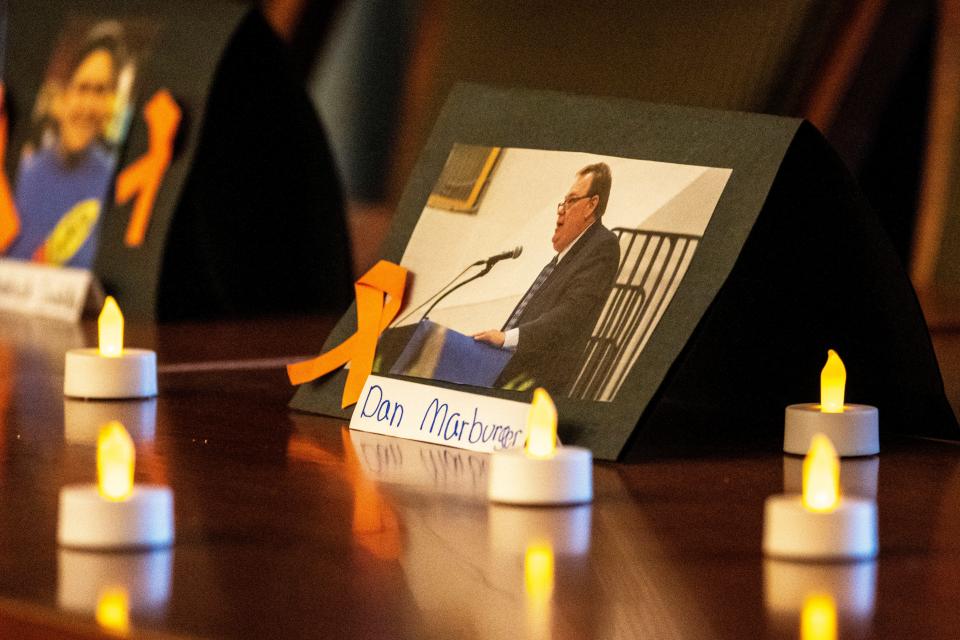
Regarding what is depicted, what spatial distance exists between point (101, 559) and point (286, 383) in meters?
0.64

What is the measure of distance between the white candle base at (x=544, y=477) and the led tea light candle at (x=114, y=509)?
0.20 meters

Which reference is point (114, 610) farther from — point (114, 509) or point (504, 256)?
point (504, 256)

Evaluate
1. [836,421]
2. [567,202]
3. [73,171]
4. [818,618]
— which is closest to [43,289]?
[73,171]

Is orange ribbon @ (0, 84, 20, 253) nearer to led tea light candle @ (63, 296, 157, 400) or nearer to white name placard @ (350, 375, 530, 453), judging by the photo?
led tea light candle @ (63, 296, 157, 400)

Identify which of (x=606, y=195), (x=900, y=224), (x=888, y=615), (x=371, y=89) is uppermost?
(x=371, y=89)

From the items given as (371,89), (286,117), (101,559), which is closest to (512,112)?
(101,559)

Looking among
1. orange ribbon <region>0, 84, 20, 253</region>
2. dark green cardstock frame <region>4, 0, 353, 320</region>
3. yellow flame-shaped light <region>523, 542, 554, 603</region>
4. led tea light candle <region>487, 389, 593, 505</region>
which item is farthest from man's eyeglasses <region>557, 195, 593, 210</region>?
orange ribbon <region>0, 84, 20, 253</region>

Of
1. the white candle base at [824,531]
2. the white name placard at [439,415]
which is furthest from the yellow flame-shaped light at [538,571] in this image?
the white name placard at [439,415]

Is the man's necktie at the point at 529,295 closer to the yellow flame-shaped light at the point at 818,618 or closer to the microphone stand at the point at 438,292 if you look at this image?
the microphone stand at the point at 438,292

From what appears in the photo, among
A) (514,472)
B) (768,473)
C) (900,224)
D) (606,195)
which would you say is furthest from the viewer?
(900,224)

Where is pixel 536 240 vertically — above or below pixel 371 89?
below

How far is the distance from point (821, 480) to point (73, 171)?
55.8 inches

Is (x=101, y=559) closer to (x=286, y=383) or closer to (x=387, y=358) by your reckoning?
(x=387, y=358)

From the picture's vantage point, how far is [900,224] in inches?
99.6
